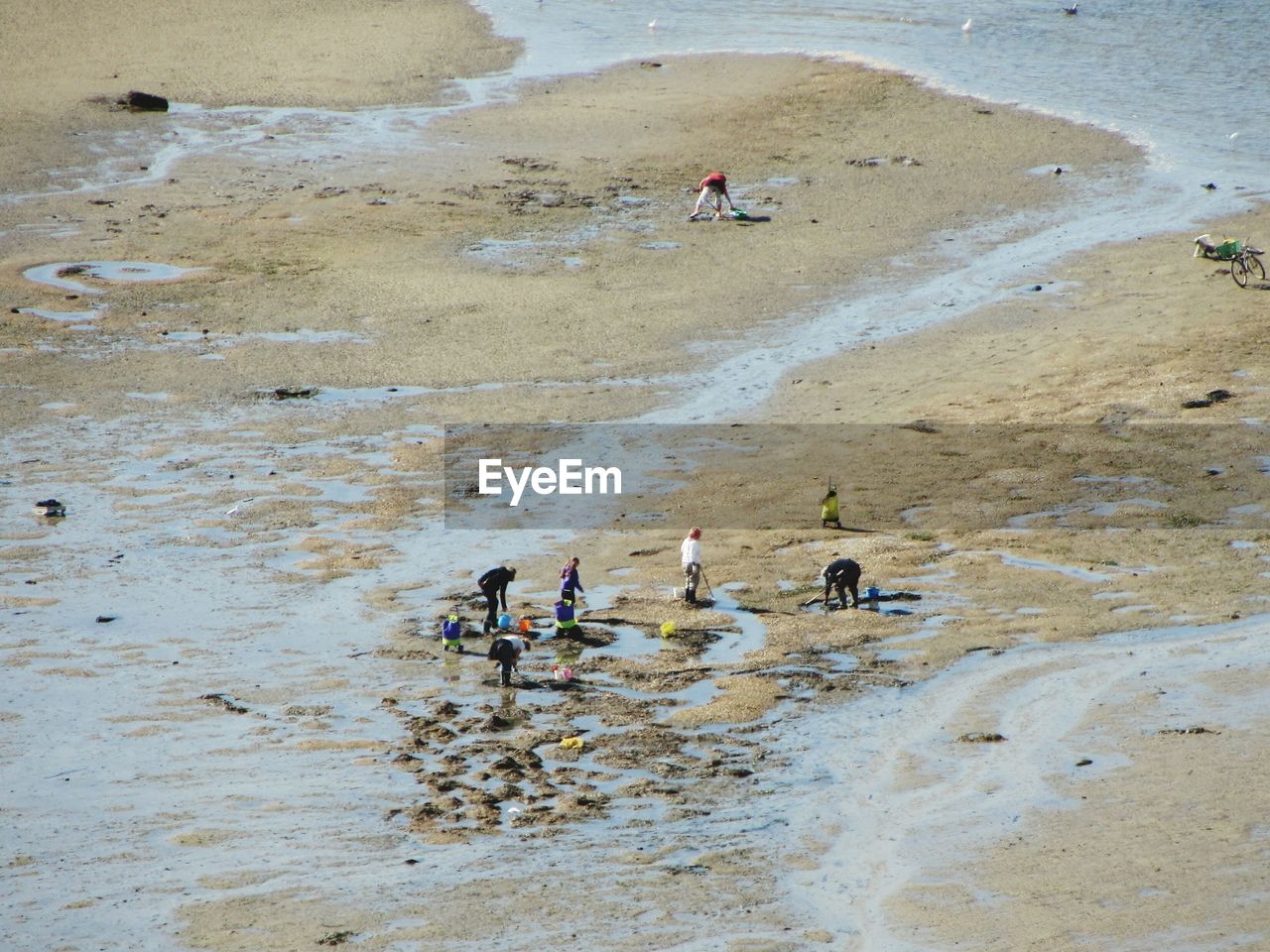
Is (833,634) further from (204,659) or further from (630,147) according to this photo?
(630,147)

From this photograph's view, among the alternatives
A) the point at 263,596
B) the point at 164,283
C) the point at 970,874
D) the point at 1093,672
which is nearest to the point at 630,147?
the point at 164,283

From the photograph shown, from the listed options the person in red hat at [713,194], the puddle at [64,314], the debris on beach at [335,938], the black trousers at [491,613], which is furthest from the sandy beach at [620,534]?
the person in red hat at [713,194]

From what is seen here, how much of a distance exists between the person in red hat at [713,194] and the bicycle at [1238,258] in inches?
402

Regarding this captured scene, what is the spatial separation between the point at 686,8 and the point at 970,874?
4899cm

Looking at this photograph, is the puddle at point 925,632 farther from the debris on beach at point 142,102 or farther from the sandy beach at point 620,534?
the debris on beach at point 142,102

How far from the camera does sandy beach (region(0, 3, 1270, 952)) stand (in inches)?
520

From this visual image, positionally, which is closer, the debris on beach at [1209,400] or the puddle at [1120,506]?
the puddle at [1120,506]

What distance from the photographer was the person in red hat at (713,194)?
34531 millimetres

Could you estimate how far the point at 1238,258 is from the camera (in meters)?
29.6

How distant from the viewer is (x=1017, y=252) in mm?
33125

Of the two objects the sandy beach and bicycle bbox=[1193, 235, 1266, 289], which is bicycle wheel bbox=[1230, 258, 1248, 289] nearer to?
Answer: bicycle bbox=[1193, 235, 1266, 289]

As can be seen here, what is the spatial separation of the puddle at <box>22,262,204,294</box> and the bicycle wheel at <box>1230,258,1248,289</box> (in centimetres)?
2061

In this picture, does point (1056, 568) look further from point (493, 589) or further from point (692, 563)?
point (493, 589)

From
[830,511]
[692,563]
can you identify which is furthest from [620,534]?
[830,511]
